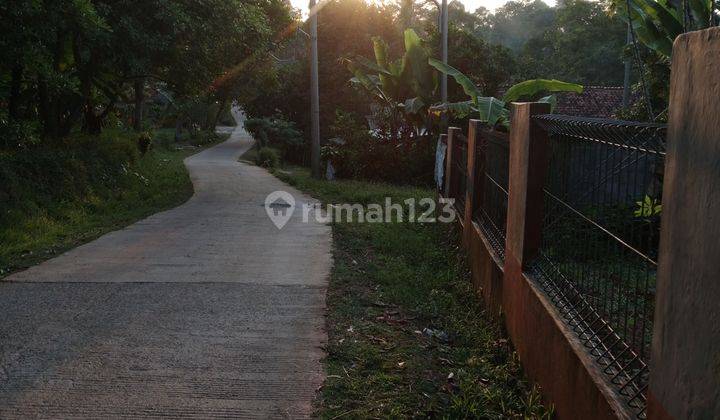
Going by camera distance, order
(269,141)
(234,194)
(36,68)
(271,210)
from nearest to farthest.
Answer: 1. (36,68)
2. (271,210)
3. (234,194)
4. (269,141)

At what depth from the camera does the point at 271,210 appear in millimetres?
13695

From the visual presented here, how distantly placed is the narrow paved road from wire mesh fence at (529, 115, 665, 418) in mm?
1674

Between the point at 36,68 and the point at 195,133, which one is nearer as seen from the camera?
the point at 36,68

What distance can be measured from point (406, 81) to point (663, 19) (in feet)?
36.2

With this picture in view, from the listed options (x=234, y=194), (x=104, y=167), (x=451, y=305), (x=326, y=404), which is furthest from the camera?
(x=234, y=194)

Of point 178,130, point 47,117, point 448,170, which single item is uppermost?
point 47,117

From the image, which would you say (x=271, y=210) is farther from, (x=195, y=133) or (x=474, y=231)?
(x=195, y=133)

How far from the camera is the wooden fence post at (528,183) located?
4.90 meters

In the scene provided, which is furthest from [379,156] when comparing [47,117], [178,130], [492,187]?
[178,130]

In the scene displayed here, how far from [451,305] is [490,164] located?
147cm

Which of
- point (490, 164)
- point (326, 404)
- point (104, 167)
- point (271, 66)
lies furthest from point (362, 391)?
point (271, 66)

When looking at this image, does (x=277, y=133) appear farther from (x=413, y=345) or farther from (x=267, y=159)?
(x=413, y=345)

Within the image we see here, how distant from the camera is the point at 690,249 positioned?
2381 millimetres

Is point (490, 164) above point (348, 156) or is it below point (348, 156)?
above
